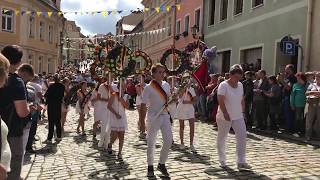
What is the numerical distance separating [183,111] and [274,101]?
4326 mm

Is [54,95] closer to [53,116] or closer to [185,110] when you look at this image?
[53,116]

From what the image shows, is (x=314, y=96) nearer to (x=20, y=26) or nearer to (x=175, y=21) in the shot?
(x=175, y=21)

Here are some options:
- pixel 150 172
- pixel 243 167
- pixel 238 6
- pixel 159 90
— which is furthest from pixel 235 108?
pixel 238 6

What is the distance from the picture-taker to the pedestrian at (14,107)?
15.3 feet

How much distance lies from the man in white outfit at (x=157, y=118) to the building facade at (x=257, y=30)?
859 cm

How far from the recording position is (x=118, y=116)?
916cm

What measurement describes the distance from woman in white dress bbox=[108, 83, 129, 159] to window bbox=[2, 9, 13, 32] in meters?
28.1

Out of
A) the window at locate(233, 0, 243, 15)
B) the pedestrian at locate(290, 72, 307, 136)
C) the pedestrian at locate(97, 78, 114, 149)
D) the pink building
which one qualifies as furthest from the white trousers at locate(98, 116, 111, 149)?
the pink building

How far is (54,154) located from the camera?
31.7 feet

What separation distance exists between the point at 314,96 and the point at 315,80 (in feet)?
1.79

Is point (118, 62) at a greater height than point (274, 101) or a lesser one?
greater

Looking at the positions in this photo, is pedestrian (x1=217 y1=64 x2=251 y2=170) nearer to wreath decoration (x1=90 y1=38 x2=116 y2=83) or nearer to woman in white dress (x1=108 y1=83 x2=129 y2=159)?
Answer: woman in white dress (x1=108 y1=83 x2=129 y2=159)

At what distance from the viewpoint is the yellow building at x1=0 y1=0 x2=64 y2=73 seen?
3525 cm

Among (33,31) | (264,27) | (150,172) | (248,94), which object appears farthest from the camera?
(33,31)
